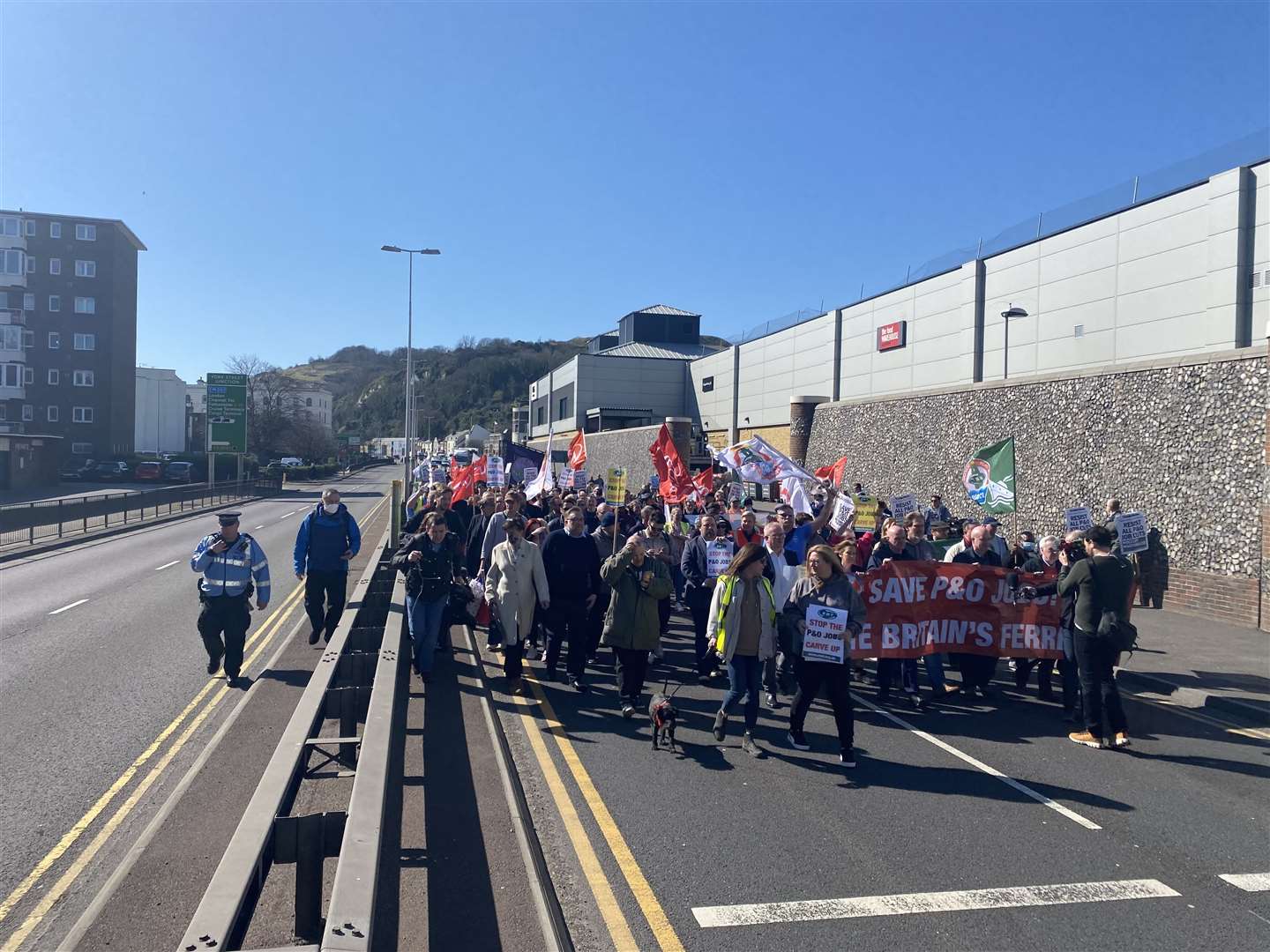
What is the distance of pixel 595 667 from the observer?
10336 mm

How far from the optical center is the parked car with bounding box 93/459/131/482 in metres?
58.8

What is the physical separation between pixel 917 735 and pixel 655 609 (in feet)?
8.57

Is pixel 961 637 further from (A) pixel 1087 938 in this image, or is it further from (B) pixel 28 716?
(B) pixel 28 716

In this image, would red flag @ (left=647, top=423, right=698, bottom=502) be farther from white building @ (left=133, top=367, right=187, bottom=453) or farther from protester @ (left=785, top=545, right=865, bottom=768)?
white building @ (left=133, top=367, right=187, bottom=453)

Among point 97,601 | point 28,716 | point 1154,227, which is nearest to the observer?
point 28,716

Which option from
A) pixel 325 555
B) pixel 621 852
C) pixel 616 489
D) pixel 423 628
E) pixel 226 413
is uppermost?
pixel 226 413

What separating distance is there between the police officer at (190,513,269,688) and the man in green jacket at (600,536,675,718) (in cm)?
376

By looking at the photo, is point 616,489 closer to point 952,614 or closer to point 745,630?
point 952,614

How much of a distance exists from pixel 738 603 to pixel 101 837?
4.78 meters

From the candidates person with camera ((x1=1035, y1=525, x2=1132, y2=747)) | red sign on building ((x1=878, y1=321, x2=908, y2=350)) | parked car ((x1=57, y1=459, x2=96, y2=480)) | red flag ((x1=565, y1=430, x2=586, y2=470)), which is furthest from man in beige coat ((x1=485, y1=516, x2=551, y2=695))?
parked car ((x1=57, y1=459, x2=96, y2=480))

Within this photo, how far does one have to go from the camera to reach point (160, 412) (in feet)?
280

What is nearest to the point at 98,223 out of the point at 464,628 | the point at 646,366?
the point at 646,366

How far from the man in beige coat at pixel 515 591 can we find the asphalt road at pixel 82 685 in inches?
106

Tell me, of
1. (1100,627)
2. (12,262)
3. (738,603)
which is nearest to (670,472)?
(738,603)
